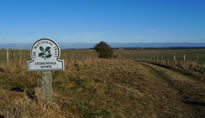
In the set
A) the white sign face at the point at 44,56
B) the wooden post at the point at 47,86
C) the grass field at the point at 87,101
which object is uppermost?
the white sign face at the point at 44,56

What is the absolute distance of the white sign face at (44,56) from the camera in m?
5.44

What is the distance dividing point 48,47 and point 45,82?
875 millimetres

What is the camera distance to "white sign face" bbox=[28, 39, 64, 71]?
17.9 feet

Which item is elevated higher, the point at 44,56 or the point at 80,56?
the point at 44,56

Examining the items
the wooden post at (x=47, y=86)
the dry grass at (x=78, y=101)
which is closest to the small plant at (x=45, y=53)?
the wooden post at (x=47, y=86)

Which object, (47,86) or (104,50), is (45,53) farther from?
(104,50)

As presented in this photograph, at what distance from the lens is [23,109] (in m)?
4.23

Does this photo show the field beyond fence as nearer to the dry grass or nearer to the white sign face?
the dry grass

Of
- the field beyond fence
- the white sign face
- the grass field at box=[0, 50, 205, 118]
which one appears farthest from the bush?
the white sign face

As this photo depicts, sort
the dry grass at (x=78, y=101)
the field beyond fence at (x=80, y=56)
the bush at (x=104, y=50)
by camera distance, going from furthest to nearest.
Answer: the bush at (x=104, y=50) → the field beyond fence at (x=80, y=56) → the dry grass at (x=78, y=101)

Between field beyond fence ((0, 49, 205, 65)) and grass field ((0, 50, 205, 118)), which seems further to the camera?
field beyond fence ((0, 49, 205, 65))

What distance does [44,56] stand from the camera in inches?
215

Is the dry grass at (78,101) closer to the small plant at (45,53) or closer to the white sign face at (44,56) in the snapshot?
the white sign face at (44,56)

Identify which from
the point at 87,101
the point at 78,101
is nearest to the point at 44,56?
the point at 78,101
